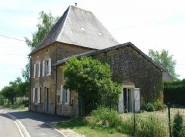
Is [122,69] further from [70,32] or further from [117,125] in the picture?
[117,125]

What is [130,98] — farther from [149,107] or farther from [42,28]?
[42,28]

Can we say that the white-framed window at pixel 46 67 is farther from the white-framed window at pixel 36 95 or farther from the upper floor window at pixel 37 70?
the white-framed window at pixel 36 95

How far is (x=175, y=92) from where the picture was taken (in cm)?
3375

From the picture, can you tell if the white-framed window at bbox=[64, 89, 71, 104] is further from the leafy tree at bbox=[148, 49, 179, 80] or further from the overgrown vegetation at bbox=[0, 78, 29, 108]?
the leafy tree at bbox=[148, 49, 179, 80]

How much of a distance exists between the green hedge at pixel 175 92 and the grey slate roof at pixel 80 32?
7785 mm

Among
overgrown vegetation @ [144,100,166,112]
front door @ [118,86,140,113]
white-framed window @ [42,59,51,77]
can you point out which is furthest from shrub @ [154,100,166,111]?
white-framed window @ [42,59,51,77]

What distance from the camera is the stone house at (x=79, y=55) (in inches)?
1014

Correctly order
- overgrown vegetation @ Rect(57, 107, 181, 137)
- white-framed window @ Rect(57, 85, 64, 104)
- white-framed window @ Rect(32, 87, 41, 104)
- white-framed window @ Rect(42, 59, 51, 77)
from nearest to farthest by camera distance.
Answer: overgrown vegetation @ Rect(57, 107, 181, 137) → white-framed window @ Rect(57, 85, 64, 104) → white-framed window @ Rect(42, 59, 51, 77) → white-framed window @ Rect(32, 87, 41, 104)

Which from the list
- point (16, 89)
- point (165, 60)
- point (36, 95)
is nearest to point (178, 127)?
point (36, 95)

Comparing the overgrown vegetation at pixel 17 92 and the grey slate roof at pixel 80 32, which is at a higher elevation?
the grey slate roof at pixel 80 32

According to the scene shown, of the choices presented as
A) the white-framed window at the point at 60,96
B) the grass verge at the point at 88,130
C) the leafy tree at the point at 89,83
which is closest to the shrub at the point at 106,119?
the grass verge at the point at 88,130

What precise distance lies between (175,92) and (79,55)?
1380 cm

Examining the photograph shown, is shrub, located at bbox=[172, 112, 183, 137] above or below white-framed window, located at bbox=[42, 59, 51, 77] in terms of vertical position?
below

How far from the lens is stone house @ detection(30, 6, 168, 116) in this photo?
25766 millimetres
